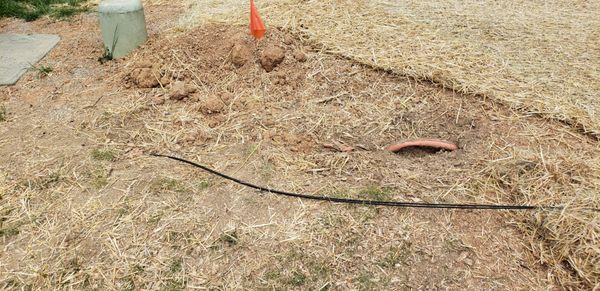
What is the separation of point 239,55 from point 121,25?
123 centimetres

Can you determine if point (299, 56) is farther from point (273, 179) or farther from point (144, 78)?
point (273, 179)

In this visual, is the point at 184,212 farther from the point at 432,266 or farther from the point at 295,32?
the point at 295,32

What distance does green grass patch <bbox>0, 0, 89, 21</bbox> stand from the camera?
5777 millimetres

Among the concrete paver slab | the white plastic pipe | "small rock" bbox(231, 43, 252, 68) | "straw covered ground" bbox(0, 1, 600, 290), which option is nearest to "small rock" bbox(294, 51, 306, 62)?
"straw covered ground" bbox(0, 1, 600, 290)

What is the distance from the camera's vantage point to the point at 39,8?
5.97 metres

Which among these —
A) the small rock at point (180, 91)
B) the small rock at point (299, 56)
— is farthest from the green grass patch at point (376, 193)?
the small rock at point (180, 91)

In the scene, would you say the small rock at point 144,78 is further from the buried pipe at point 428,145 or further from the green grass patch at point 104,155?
the buried pipe at point 428,145

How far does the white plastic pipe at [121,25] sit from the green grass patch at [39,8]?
2.04 meters

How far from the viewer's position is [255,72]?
13.0 feet

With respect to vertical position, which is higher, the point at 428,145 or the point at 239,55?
the point at 239,55

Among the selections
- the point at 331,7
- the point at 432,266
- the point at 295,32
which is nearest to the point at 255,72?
the point at 295,32

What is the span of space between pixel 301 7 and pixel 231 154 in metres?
2.43

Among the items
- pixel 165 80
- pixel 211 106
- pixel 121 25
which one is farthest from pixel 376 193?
pixel 121 25

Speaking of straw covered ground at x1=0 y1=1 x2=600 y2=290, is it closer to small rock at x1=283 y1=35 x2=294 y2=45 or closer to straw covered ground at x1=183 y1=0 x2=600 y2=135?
small rock at x1=283 y1=35 x2=294 y2=45
